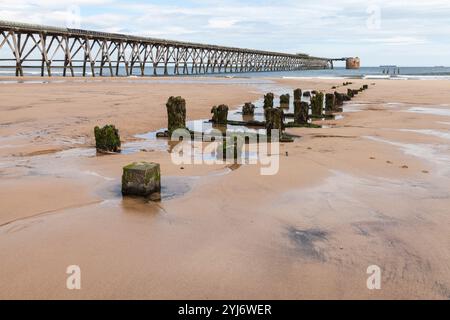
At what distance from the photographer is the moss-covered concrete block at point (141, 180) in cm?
472

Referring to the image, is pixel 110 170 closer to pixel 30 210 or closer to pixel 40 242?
pixel 30 210

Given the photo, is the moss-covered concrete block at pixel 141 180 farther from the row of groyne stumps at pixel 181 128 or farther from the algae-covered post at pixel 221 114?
the algae-covered post at pixel 221 114

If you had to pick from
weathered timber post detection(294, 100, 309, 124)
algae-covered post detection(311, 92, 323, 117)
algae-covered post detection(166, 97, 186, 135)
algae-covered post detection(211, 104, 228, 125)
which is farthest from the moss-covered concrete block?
algae-covered post detection(311, 92, 323, 117)

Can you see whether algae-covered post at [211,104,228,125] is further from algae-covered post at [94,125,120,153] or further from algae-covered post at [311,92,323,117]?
algae-covered post at [94,125,120,153]

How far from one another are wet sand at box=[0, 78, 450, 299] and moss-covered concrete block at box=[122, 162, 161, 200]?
161mm

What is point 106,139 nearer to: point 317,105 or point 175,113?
point 175,113

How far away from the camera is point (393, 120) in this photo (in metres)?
12.5

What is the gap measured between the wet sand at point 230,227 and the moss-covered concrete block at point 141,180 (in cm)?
16

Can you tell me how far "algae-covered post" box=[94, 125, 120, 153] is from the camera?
24.2ft

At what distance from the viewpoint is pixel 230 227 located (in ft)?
13.2

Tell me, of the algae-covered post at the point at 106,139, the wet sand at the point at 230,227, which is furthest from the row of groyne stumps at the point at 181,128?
the wet sand at the point at 230,227
